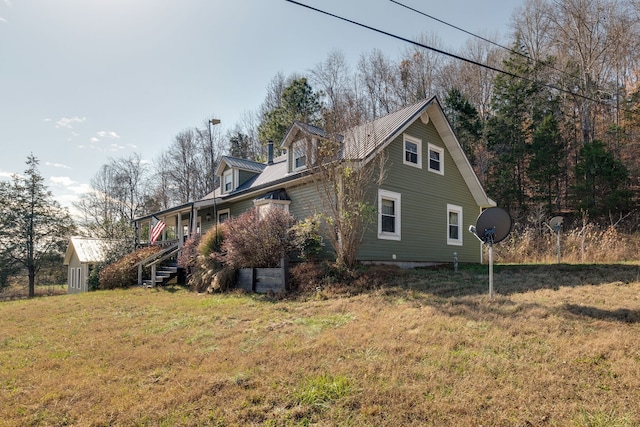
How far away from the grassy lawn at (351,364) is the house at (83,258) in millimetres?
13076

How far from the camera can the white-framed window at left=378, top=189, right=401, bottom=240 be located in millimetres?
12289

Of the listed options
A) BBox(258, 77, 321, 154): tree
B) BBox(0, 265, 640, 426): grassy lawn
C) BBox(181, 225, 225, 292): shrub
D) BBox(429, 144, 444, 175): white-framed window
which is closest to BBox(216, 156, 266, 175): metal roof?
BBox(181, 225, 225, 292): shrub

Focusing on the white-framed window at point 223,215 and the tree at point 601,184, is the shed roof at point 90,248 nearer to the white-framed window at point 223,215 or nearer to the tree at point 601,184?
the white-framed window at point 223,215

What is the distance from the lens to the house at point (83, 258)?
19716mm

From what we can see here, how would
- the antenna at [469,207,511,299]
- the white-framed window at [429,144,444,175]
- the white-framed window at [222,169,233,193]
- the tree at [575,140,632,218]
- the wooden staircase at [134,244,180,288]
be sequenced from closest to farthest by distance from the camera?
the antenna at [469,207,511,299]
the wooden staircase at [134,244,180,288]
the white-framed window at [429,144,444,175]
the white-framed window at [222,169,233,193]
the tree at [575,140,632,218]

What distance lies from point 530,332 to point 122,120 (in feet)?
40.7

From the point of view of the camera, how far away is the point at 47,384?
162 inches

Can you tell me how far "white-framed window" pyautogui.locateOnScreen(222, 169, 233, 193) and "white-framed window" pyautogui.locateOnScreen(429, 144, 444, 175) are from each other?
9.24m

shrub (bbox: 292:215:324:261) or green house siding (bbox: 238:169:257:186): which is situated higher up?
green house siding (bbox: 238:169:257:186)

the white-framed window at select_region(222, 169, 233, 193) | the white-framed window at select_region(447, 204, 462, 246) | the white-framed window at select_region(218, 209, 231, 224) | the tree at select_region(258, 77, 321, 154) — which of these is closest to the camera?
the white-framed window at select_region(447, 204, 462, 246)

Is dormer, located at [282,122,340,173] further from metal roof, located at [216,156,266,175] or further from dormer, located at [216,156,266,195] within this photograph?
metal roof, located at [216,156,266,175]

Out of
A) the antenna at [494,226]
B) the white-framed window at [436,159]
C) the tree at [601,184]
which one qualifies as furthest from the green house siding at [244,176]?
the tree at [601,184]

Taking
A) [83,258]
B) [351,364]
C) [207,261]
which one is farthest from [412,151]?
[83,258]

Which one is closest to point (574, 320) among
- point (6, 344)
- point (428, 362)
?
point (428, 362)
